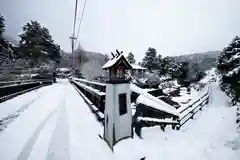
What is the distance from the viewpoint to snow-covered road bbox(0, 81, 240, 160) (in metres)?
3.26

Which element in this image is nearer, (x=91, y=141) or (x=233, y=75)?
(x=91, y=141)

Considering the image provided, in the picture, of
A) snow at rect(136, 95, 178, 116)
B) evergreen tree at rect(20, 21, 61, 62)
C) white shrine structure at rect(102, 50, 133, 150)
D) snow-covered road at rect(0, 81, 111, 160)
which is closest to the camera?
snow-covered road at rect(0, 81, 111, 160)

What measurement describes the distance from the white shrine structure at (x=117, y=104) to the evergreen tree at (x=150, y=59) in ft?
135

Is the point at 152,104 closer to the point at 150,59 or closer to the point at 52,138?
the point at 52,138

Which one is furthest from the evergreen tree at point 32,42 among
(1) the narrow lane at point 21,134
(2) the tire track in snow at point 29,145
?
(2) the tire track in snow at point 29,145

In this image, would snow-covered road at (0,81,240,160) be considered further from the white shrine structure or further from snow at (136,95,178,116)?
snow at (136,95,178,116)

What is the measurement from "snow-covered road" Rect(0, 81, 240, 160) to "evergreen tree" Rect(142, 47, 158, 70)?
38727 mm

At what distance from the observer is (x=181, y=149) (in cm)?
425

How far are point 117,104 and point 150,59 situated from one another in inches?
1676

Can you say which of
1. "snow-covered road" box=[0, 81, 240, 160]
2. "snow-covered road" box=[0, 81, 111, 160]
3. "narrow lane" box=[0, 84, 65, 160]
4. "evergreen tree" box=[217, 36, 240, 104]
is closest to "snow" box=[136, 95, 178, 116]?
"snow-covered road" box=[0, 81, 240, 160]

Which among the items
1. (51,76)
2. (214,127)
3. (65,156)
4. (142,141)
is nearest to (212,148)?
(214,127)

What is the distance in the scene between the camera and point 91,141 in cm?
373

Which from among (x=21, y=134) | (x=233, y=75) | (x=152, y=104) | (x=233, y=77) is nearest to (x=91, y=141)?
(x=21, y=134)

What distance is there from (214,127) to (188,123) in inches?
39.0
